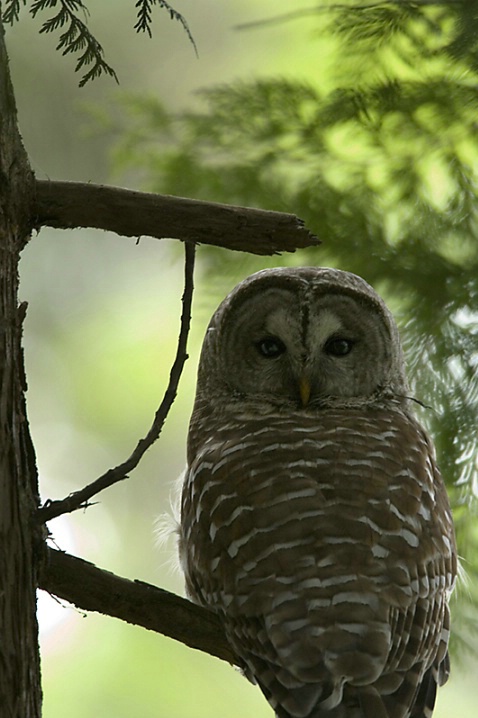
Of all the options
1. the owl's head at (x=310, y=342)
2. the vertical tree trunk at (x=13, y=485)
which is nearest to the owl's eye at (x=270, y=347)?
the owl's head at (x=310, y=342)

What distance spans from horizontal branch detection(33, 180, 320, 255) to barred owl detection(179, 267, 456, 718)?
1.79 ft

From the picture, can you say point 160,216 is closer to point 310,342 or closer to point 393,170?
point 310,342

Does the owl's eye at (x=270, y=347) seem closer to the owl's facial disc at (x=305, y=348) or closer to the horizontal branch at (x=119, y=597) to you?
the owl's facial disc at (x=305, y=348)

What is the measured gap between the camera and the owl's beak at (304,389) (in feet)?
7.84

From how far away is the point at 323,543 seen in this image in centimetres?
187

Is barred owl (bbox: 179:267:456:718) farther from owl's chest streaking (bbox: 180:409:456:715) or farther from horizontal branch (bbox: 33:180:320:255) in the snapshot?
horizontal branch (bbox: 33:180:320:255)

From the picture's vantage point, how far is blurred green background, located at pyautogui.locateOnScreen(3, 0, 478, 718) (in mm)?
2471

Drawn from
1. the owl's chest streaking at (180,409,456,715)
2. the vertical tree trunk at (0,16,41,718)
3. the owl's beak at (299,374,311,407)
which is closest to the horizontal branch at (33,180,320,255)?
the vertical tree trunk at (0,16,41,718)

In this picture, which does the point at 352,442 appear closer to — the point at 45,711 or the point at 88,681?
the point at 88,681

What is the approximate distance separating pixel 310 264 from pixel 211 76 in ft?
7.14

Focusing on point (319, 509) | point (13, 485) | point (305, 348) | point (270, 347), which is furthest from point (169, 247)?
point (13, 485)

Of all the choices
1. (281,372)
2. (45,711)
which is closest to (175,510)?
(281,372)

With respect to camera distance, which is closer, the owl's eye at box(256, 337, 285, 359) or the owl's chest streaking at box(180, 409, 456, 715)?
the owl's chest streaking at box(180, 409, 456, 715)

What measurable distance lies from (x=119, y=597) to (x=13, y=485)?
34 cm
